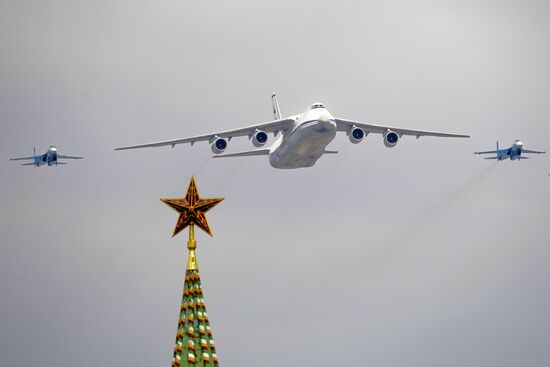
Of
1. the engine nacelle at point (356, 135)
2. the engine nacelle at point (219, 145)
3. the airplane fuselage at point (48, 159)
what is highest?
the airplane fuselage at point (48, 159)

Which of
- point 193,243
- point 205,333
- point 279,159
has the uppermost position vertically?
point 279,159

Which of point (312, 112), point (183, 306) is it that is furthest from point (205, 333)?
point (312, 112)

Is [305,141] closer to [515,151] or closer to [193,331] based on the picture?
[193,331]

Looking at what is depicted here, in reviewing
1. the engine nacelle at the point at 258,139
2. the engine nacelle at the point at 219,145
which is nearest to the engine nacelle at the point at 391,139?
the engine nacelle at the point at 258,139

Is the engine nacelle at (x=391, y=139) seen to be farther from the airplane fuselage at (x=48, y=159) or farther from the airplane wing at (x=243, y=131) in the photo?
the airplane fuselage at (x=48, y=159)

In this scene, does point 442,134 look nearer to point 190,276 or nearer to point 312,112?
point 312,112

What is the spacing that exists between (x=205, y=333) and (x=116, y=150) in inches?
924

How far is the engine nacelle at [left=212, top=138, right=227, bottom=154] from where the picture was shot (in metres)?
64.4

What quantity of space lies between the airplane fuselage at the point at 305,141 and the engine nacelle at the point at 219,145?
3534 mm

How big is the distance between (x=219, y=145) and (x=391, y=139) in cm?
1152

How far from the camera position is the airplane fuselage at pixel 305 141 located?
60094mm

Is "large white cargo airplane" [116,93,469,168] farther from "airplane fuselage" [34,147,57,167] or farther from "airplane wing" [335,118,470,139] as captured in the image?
"airplane fuselage" [34,147,57,167]

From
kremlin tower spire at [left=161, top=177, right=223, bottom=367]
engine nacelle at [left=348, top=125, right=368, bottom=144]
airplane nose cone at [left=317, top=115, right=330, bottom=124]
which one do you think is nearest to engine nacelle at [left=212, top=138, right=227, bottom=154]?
airplane nose cone at [left=317, top=115, right=330, bottom=124]

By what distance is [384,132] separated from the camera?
2751 inches
